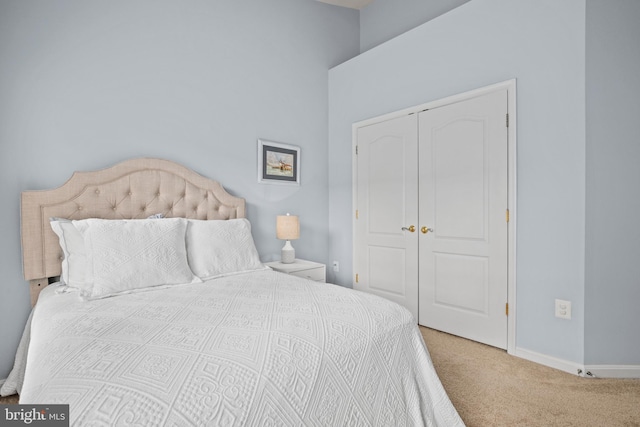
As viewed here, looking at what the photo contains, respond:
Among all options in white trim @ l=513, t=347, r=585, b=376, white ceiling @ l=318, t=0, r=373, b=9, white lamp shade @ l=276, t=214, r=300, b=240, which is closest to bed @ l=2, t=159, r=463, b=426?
white lamp shade @ l=276, t=214, r=300, b=240

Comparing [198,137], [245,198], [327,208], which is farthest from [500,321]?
[198,137]

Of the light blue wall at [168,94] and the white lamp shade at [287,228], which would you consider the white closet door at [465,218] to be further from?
the light blue wall at [168,94]

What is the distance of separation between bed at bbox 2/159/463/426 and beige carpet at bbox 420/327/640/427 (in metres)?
0.48

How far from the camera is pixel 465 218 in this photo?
9.07ft

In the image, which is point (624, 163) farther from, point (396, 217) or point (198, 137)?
point (198, 137)

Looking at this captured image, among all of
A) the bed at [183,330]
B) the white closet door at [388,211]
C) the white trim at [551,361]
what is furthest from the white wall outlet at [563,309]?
the bed at [183,330]

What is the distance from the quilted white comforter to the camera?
35.6 inches

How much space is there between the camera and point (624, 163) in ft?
7.09

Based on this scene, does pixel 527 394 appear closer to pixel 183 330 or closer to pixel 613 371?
pixel 613 371

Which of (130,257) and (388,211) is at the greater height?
(388,211)

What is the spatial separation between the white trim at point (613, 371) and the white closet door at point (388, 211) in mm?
1303

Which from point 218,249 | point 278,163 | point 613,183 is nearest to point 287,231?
point 278,163

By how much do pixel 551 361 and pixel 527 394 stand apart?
0.48 m

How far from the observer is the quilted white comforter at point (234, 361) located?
0.91m
